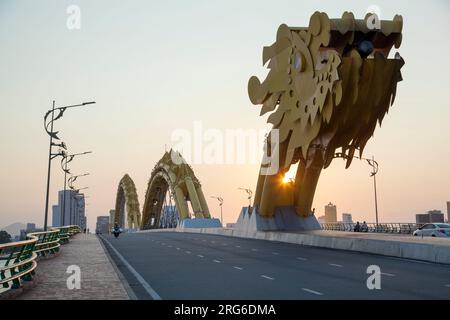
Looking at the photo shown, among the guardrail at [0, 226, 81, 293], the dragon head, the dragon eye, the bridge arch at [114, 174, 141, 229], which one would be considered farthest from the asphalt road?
the bridge arch at [114, 174, 141, 229]

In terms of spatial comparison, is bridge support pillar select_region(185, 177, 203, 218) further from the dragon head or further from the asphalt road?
the asphalt road

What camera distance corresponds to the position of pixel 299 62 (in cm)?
3584

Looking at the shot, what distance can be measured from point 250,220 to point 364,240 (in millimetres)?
18811

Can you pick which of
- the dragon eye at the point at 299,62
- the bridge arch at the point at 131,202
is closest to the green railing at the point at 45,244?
the dragon eye at the point at 299,62

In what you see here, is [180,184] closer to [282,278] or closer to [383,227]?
[383,227]

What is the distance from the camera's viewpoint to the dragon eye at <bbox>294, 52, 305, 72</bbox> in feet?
117

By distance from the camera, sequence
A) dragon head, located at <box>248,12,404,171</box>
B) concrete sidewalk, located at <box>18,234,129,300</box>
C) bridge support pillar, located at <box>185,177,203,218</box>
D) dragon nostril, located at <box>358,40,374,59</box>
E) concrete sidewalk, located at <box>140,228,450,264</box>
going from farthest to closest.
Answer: bridge support pillar, located at <box>185,177,203,218</box> < dragon nostril, located at <box>358,40,374,59</box> < dragon head, located at <box>248,12,404,171</box> < concrete sidewalk, located at <box>140,228,450,264</box> < concrete sidewalk, located at <box>18,234,129,300</box>

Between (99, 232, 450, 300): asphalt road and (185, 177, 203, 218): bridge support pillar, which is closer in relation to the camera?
(99, 232, 450, 300): asphalt road

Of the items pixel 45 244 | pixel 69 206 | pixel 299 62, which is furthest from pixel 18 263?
pixel 69 206

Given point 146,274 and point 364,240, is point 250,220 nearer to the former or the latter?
point 364,240

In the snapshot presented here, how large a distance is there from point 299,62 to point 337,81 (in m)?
5.03
